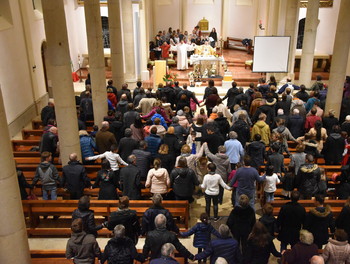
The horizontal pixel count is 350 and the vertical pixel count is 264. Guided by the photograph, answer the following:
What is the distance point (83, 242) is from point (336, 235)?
12.3 ft

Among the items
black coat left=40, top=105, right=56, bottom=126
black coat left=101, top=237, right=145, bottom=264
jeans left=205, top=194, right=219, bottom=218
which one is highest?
black coat left=40, top=105, right=56, bottom=126

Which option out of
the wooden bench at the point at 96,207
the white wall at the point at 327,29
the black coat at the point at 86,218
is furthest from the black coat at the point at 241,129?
the white wall at the point at 327,29

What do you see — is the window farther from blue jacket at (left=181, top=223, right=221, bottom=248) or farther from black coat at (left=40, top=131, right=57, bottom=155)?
blue jacket at (left=181, top=223, right=221, bottom=248)

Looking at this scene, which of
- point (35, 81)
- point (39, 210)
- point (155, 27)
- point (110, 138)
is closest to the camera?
point (39, 210)

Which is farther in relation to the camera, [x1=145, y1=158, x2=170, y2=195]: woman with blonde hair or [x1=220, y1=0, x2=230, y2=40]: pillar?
[x1=220, y1=0, x2=230, y2=40]: pillar

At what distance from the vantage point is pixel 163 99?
12.2 metres

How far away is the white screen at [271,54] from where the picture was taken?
1878cm

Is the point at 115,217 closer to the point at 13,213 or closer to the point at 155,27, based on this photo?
the point at 13,213

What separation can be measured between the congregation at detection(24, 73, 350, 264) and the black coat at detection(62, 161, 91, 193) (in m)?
0.02

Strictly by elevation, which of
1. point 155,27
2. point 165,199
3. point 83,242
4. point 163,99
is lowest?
point 165,199

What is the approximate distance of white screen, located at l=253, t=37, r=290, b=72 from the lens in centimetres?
1878

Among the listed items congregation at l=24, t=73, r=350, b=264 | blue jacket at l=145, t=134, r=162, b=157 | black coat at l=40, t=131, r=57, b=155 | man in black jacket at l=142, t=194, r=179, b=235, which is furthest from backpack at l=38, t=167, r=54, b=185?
man in black jacket at l=142, t=194, r=179, b=235

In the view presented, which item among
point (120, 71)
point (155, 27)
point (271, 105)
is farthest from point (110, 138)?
point (155, 27)

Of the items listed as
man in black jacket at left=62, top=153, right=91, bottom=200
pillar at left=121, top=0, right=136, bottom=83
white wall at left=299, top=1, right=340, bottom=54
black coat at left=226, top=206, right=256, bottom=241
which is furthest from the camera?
white wall at left=299, top=1, right=340, bottom=54
